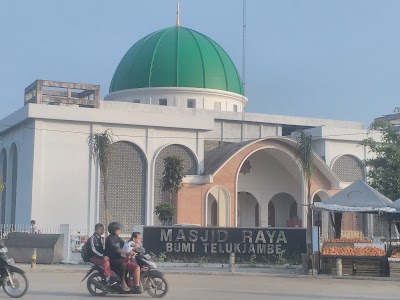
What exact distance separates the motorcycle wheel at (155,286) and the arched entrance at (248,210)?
92.5 feet

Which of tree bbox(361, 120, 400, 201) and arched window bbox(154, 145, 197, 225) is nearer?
tree bbox(361, 120, 400, 201)

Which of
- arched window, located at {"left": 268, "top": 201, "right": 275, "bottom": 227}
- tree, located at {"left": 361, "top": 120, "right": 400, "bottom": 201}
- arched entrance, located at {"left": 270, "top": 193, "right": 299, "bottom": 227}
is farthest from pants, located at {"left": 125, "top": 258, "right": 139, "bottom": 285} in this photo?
arched window, located at {"left": 268, "top": 201, "right": 275, "bottom": 227}

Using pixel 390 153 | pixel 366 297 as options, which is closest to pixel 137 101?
pixel 390 153

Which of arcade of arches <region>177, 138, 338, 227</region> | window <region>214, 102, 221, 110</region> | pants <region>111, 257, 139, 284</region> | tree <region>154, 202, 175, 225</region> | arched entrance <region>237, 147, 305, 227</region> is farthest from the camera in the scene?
window <region>214, 102, 221, 110</region>

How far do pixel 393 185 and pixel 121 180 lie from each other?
1371 cm

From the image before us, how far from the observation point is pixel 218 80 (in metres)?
40.4

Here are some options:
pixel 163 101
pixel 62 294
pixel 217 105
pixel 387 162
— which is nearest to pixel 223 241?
pixel 387 162

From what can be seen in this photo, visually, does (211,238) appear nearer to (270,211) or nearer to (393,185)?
(393,185)

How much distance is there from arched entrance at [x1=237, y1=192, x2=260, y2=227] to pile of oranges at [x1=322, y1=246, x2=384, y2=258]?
22.1 m

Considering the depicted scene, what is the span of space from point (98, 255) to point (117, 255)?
37 centimetres

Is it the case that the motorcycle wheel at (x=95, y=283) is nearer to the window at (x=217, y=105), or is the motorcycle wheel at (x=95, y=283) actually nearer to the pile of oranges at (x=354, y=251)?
the pile of oranges at (x=354, y=251)

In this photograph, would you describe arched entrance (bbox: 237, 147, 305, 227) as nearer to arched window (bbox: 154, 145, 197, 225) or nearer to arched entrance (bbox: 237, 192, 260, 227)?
arched entrance (bbox: 237, 192, 260, 227)

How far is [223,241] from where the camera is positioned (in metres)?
22.0

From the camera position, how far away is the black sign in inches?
854
